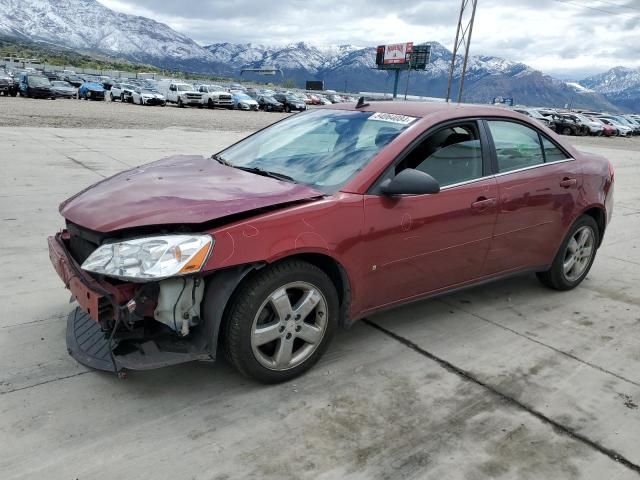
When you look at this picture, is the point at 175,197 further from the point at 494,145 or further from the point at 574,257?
the point at 574,257

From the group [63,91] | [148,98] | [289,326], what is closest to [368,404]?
[289,326]

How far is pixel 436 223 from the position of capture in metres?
3.58

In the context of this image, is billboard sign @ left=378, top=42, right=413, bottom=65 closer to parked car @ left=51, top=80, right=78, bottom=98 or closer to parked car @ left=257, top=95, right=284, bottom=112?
parked car @ left=257, top=95, right=284, bottom=112

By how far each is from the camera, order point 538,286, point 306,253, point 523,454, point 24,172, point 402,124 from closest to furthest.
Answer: point 523,454
point 306,253
point 402,124
point 538,286
point 24,172

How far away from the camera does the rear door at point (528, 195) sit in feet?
13.3

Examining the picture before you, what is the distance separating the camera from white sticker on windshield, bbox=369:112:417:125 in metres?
3.70

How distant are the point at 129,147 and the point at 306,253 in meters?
10.5

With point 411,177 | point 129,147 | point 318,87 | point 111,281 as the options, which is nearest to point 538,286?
point 411,177

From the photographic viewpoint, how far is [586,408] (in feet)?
10.2

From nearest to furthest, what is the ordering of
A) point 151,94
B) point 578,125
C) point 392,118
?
point 392,118, point 151,94, point 578,125

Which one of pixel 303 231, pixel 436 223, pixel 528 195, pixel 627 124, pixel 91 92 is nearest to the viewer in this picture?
pixel 303 231

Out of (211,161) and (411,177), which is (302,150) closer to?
(211,161)

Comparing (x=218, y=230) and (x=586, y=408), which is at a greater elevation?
(x=218, y=230)

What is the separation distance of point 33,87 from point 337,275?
36.2 meters
